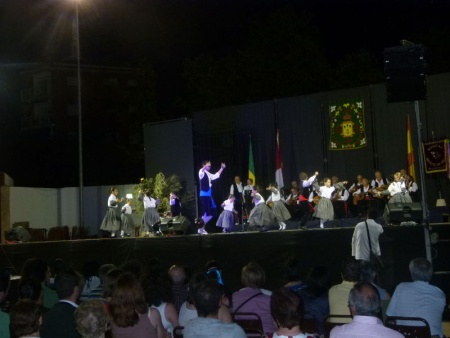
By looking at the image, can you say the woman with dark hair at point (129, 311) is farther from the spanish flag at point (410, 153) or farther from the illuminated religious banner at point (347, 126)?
the illuminated religious banner at point (347, 126)

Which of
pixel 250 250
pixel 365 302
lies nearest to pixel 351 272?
pixel 365 302

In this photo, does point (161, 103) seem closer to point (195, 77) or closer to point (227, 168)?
point (195, 77)

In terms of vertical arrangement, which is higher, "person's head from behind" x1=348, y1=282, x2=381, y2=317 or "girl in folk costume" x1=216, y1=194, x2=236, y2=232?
"girl in folk costume" x1=216, y1=194, x2=236, y2=232

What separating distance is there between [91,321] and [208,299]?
0.83 meters

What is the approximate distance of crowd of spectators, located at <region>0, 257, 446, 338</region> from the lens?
4.77 metres

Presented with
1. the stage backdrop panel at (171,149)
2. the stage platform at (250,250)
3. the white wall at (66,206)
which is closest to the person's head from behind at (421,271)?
the stage platform at (250,250)

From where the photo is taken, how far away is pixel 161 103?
4178cm

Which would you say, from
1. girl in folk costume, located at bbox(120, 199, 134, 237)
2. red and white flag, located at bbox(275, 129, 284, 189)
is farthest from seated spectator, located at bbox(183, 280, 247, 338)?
red and white flag, located at bbox(275, 129, 284, 189)

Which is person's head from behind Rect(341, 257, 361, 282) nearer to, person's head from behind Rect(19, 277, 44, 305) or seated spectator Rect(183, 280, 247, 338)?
seated spectator Rect(183, 280, 247, 338)

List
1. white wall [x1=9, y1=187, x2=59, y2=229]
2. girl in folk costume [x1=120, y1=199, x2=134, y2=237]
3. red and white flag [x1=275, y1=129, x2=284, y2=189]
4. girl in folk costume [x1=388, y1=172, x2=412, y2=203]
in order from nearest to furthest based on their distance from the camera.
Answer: girl in folk costume [x1=388, y1=172, x2=412, y2=203] < girl in folk costume [x1=120, y1=199, x2=134, y2=237] < red and white flag [x1=275, y1=129, x2=284, y2=189] < white wall [x1=9, y1=187, x2=59, y2=229]

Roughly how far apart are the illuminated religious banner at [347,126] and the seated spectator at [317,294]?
15.4 m

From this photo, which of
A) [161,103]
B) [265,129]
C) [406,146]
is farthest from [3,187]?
[161,103]

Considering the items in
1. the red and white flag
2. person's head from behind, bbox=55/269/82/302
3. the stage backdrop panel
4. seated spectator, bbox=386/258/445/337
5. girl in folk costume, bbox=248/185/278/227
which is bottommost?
seated spectator, bbox=386/258/445/337

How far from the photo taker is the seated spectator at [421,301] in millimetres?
6336
